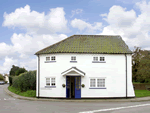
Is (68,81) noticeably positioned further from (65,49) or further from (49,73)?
(65,49)

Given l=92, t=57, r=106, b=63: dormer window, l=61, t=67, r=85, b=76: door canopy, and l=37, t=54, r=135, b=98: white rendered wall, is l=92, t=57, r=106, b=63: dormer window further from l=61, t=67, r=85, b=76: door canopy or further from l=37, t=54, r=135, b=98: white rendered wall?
l=61, t=67, r=85, b=76: door canopy

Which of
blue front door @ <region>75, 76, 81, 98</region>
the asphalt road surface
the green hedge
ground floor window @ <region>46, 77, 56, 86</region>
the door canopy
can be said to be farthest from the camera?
the green hedge

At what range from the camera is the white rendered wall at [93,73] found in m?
20.1

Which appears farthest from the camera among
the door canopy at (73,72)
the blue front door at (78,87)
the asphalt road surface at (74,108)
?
the blue front door at (78,87)

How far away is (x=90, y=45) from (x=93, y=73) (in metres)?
3.40

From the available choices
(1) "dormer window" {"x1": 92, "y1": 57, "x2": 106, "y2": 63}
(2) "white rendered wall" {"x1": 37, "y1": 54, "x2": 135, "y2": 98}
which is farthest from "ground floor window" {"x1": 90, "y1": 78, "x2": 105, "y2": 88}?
(1) "dormer window" {"x1": 92, "y1": 57, "x2": 106, "y2": 63}

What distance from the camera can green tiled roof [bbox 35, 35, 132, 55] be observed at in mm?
20688

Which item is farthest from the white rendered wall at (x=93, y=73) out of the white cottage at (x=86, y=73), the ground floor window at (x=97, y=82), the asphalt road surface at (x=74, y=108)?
the asphalt road surface at (x=74, y=108)

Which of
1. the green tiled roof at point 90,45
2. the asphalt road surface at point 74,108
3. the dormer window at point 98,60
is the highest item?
the green tiled roof at point 90,45

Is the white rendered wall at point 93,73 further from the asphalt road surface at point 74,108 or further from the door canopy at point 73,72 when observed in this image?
the asphalt road surface at point 74,108

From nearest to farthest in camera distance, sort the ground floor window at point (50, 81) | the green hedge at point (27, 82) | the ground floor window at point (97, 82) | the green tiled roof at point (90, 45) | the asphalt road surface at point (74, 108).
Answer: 1. the asphalt road surface at point (74, 108)
2. the ground floor window at point (97, 82)
3. the ground floor window at point (50, 81)
4. the green tiled roof at point (90, 45)
5. the green hedge at point (27, 82)

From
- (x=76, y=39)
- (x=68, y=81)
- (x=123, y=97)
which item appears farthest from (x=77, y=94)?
(x=76, y=39)

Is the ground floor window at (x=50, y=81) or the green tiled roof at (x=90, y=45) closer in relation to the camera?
the ground floor window at (x=50, y=81)

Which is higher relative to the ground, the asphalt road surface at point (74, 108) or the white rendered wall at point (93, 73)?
the white rendered wall at point (93, 73)
